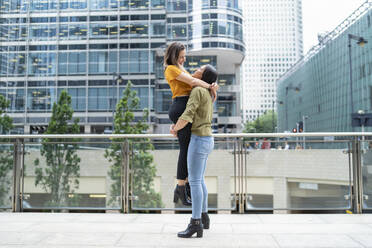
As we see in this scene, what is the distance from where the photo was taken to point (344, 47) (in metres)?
49.9

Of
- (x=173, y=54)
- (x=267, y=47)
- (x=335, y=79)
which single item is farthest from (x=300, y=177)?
(x=267, y=47)

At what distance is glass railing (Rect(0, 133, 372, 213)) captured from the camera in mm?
4934

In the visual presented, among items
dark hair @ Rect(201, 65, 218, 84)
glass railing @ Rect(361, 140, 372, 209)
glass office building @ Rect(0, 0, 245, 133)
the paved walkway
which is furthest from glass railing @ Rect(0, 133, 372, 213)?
glass office building @ Rect(0, 0, 245, 133)

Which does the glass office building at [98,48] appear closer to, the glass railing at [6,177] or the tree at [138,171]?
the glass railing at [6,177]

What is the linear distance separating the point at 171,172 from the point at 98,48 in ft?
130

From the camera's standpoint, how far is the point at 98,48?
4200cm

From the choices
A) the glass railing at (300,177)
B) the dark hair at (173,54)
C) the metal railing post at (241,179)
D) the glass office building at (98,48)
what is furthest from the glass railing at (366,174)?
the glass office building at (98,48)

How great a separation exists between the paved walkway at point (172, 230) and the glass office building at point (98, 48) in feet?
118

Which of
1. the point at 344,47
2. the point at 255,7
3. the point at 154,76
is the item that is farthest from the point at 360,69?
the point at 255,7

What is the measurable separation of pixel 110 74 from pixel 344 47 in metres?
32.7

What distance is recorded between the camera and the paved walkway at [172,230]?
126 inches

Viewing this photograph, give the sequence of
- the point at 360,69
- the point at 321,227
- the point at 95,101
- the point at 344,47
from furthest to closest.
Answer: the point at 344,47 < the point at 360,69 < the point at 95,101 < the point at 321,227

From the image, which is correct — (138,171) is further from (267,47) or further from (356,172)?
(267,47)

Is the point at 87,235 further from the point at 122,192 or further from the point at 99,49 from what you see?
Answer: the point at 99,49
